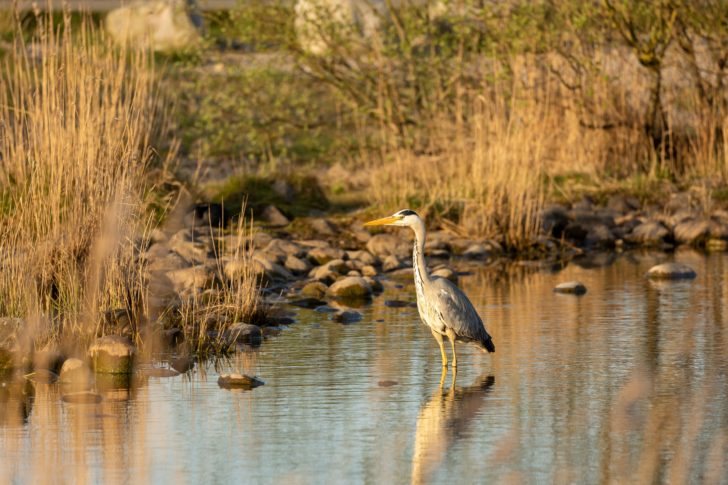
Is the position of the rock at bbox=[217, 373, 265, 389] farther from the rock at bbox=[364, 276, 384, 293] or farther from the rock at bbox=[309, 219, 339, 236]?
the rock at bbox=[309, 219, 339, 236]

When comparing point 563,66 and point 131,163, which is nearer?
point 131,163

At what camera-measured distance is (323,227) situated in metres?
17.0

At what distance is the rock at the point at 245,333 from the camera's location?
10.6m

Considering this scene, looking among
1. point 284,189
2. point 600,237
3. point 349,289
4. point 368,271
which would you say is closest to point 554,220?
point 600,237

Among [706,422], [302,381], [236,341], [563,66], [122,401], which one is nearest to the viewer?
[706,422]

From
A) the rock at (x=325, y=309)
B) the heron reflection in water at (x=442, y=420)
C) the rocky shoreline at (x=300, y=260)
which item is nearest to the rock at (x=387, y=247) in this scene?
the rocky shoreline at (x=300, y=260)

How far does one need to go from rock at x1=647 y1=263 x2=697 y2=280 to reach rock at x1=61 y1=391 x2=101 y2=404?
24.5ft

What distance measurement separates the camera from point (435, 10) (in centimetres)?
2080

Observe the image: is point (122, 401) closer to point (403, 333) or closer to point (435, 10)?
point (403, 333)

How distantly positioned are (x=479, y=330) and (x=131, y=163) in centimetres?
299

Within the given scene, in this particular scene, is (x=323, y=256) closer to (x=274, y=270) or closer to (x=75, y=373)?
(x=274, y=270)

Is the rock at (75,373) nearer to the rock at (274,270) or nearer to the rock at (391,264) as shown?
the rock at (274,270)

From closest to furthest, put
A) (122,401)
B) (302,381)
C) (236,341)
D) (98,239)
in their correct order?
(122,401) < (302,381) < (98,239) < (236,341)

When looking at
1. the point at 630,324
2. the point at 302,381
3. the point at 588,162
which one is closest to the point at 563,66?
the point at 588,162
